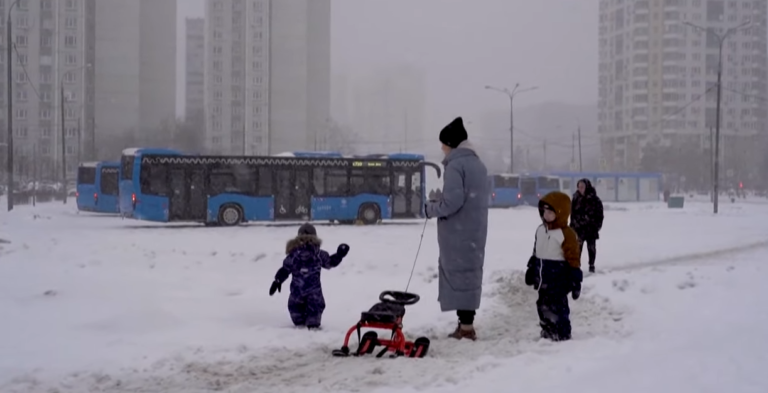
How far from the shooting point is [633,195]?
69625 mm

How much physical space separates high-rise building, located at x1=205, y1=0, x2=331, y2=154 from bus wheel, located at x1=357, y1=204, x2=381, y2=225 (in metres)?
61.6

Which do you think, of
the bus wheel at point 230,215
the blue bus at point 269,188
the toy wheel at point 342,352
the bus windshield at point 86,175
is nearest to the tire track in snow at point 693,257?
the toy wheel at point 342,352

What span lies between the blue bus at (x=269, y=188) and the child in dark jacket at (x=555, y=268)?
76.9 feet

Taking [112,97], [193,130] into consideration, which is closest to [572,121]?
[193,130]

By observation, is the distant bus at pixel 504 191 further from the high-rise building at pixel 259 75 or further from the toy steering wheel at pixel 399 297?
the toy steering wheel at pixel 399 297

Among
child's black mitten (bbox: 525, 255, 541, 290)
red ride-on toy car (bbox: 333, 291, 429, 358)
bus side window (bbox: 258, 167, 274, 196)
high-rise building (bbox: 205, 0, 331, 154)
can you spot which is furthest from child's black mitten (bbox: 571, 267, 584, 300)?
high-rise building (bbox: 205, 0, 331, 154)

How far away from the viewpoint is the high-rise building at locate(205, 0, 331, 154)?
95.7m

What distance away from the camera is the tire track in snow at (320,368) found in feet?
21.3

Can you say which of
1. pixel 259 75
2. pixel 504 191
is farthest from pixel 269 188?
pixel 259 75

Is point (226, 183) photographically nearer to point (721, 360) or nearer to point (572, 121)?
point (721, 360)

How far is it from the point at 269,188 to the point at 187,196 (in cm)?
325

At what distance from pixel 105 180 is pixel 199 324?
32.3 m

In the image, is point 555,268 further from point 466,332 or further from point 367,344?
point 367,344

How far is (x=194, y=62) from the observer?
133000 mm
